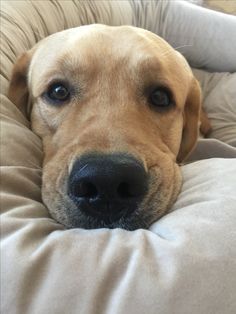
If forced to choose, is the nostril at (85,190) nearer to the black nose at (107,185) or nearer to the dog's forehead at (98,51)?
the black nose at (107,185)

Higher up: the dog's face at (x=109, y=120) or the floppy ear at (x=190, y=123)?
the dog's face at (x=109, y=120)

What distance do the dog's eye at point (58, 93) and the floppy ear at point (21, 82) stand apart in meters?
0.19

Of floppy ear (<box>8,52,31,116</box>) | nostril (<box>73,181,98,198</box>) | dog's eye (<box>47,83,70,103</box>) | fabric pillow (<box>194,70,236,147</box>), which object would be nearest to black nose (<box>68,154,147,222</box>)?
nostril (<box>73,181,98,198</box>)

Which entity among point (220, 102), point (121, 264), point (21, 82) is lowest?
point (220, 102)

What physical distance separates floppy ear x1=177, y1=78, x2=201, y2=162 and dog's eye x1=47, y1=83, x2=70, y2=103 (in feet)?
1.82

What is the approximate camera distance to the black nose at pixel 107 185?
3.46ft

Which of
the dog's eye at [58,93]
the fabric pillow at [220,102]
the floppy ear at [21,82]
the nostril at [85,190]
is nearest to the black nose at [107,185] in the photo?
the nostril at [85,190]

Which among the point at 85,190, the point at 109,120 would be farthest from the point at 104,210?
the point at 109,120

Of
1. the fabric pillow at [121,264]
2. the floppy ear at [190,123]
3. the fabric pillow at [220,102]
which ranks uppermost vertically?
the fabric pillow at [121,264]

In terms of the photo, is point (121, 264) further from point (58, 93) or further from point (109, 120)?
point (58, 93)

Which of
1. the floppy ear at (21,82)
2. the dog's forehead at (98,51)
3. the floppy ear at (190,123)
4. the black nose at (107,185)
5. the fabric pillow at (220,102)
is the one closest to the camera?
the black nose at (107,185)

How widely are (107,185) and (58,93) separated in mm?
547

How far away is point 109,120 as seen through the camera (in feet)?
4.21

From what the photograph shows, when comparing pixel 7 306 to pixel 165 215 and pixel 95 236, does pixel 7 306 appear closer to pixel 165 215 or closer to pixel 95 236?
pixel 95 236
